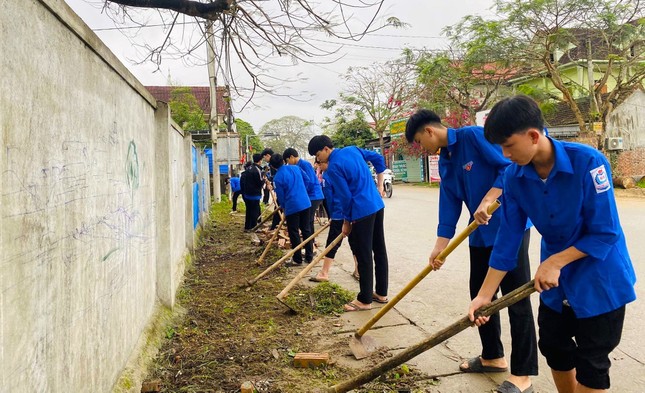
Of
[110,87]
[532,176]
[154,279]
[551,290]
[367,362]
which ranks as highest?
[110,87]

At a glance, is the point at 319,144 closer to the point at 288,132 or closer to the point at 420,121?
the point at 420,121

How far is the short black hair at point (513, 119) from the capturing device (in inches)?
76.7

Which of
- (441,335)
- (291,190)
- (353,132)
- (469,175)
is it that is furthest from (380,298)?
(353,132)

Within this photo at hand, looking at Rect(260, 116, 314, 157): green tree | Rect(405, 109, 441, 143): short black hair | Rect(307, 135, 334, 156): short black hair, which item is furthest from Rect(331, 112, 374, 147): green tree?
Rect(405, 109, 441, 143): short black hair

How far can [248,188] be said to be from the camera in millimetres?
10141

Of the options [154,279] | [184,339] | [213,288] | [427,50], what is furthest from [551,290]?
[427,50]

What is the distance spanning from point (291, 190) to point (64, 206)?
202 inches

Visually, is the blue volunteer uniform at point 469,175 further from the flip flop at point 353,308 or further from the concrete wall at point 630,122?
the concrete wall at point 630,122

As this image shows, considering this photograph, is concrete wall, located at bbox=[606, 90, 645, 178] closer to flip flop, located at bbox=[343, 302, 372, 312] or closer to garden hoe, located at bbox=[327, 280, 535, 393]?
flip flop, located at bbox=[343, 302, 372, 312]

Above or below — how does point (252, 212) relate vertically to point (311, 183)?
below

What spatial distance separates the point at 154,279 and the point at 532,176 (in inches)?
130

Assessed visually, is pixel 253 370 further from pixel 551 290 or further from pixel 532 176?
pixel 532 176

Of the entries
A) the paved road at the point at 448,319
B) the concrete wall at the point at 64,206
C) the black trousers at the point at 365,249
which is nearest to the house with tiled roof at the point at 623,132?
the paved road at the point at 448,319

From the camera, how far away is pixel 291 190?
7035mm
